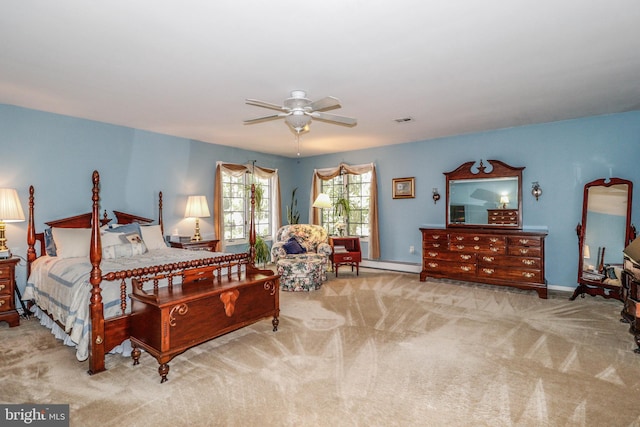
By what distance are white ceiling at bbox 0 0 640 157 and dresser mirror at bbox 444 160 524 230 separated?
1.19 m

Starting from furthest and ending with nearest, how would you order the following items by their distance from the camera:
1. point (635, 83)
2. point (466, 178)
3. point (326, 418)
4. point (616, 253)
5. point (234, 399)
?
point (466, 178), point (616, 253), point (635, 83), point (234, 399), point (326, 418)

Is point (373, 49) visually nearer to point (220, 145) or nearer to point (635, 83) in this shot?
point (635, 83)

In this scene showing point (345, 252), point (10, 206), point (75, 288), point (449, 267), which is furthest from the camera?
point (345, 252)

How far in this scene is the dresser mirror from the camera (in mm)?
5508

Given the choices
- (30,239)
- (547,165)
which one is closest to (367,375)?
(30,239)

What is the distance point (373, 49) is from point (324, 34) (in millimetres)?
461

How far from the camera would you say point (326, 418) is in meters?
2.12

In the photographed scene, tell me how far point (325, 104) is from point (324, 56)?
39 cm

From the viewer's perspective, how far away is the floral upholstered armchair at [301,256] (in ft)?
17.2

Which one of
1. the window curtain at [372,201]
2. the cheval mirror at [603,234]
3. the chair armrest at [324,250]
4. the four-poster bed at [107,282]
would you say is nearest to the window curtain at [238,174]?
the window curtain at [372,201]

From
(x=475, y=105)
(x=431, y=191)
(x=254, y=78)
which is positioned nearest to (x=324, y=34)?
(x=254, y=78)

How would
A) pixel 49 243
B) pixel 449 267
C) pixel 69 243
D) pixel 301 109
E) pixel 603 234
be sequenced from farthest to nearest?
pixel 449 267 < pixel 603 234 < pixel 49 243 < pixel 69 243 < pixel 301 109

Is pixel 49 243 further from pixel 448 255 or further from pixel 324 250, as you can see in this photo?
pixel 448 255

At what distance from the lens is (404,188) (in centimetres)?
669
